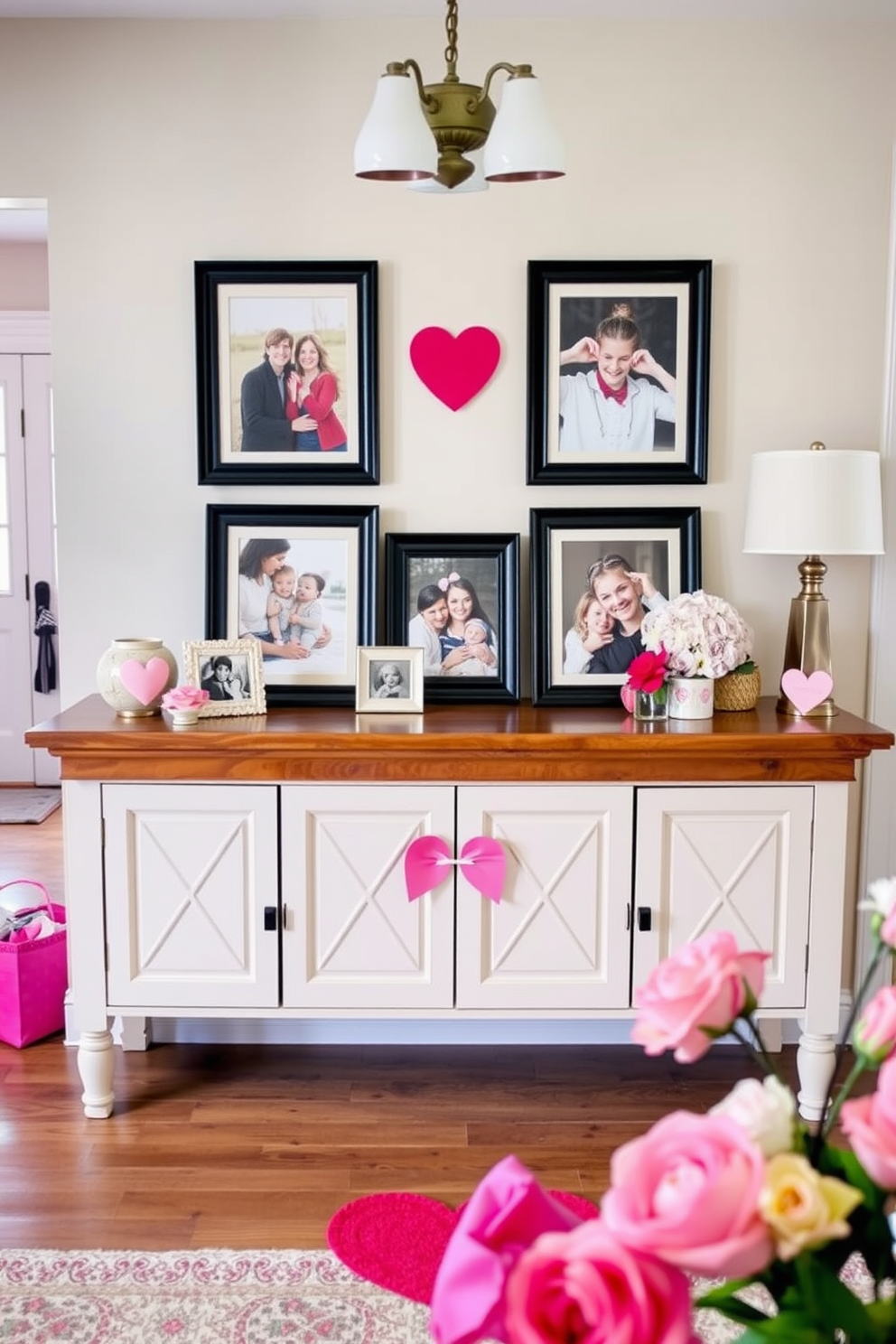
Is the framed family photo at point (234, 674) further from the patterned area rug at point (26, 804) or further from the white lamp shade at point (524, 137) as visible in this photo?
the patterned area rug at point (26, 804)

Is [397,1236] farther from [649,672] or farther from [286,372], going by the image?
[286,372]

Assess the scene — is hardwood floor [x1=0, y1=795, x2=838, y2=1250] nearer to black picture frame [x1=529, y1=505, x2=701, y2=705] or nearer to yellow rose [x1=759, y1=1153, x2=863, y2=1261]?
black picture frame [x1=529, y1=505, x2=701, y2=705]

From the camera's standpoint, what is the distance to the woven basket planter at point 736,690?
111 inches

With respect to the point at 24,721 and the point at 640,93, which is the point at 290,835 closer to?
the point at 640,93

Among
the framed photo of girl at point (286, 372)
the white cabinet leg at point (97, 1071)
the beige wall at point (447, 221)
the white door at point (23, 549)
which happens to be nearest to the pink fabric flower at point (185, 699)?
the beige wall at point (447, 221)

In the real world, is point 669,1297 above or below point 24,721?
above

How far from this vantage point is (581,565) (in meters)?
3.01

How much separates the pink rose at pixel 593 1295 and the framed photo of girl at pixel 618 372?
2386mm

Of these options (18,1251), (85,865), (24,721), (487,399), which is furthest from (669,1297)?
(24,721)

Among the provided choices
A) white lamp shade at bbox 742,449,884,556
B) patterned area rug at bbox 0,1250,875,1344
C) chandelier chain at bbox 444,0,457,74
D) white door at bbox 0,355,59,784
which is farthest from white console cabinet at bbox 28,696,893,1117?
white door at bbox 0,355,59,784

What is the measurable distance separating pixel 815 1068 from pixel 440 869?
0.96 metres

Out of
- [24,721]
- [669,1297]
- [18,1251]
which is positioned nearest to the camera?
[669,1297]

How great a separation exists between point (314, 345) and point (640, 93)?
99 centimetres

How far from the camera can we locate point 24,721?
19.5 feet
